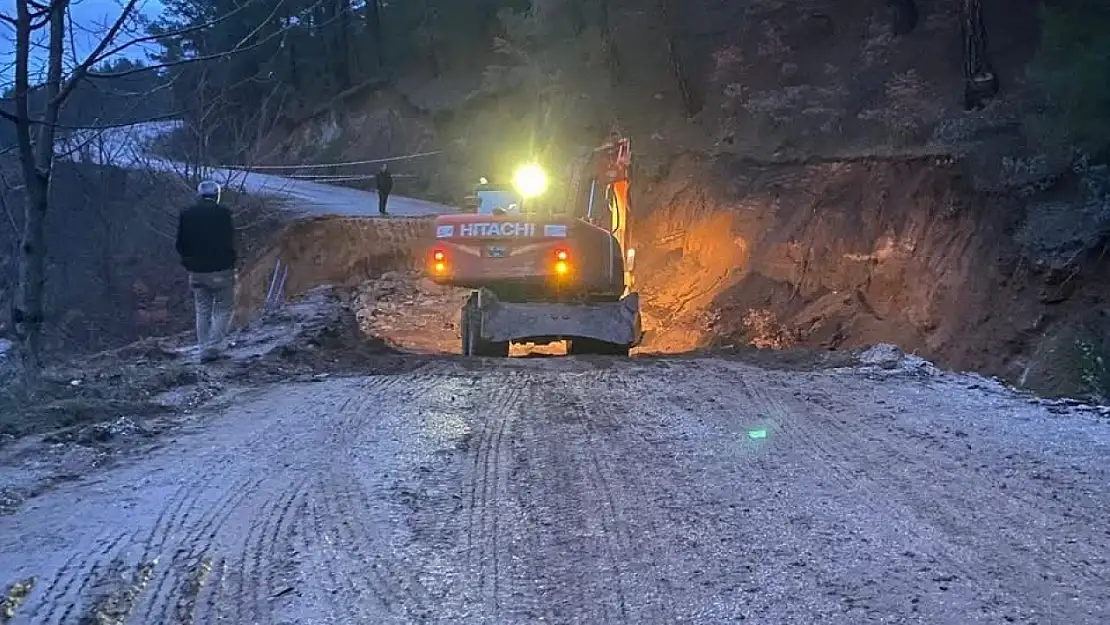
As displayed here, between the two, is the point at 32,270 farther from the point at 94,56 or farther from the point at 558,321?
the point at 558,321

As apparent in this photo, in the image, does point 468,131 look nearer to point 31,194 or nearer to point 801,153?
point 801,153

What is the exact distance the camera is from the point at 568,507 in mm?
6188

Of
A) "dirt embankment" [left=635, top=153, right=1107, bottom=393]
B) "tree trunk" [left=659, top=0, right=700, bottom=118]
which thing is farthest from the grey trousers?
"tree trunk" [left=659, top=0, right=700, bottom=118]

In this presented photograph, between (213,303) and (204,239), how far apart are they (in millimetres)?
863

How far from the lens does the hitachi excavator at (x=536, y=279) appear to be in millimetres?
13945

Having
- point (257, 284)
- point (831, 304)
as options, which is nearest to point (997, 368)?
point (831, 304)

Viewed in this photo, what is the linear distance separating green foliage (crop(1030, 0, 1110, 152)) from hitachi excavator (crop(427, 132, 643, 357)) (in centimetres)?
600

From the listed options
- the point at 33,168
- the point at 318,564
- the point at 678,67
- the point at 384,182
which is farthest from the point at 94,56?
the point at 384,182

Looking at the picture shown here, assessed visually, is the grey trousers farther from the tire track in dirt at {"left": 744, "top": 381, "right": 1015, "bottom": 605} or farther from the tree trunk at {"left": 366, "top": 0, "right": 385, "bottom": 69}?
the tree trunk at {"left": 366, "top": 0, "right": 385, "bottom": 69}

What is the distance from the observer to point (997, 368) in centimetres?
1280

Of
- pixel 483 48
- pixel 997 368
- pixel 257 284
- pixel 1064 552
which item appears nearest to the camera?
pixel 1064 552

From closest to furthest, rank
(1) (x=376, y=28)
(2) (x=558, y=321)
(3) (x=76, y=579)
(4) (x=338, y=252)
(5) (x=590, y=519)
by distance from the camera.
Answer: (3) (x=76, y=579), (5) (x=590, y=519), (2) (x=558, y=321), (4) (x=338, y=252), (1) (x=376, y=28)

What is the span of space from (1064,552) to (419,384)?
6.52 meters

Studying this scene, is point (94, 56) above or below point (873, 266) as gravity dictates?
above
